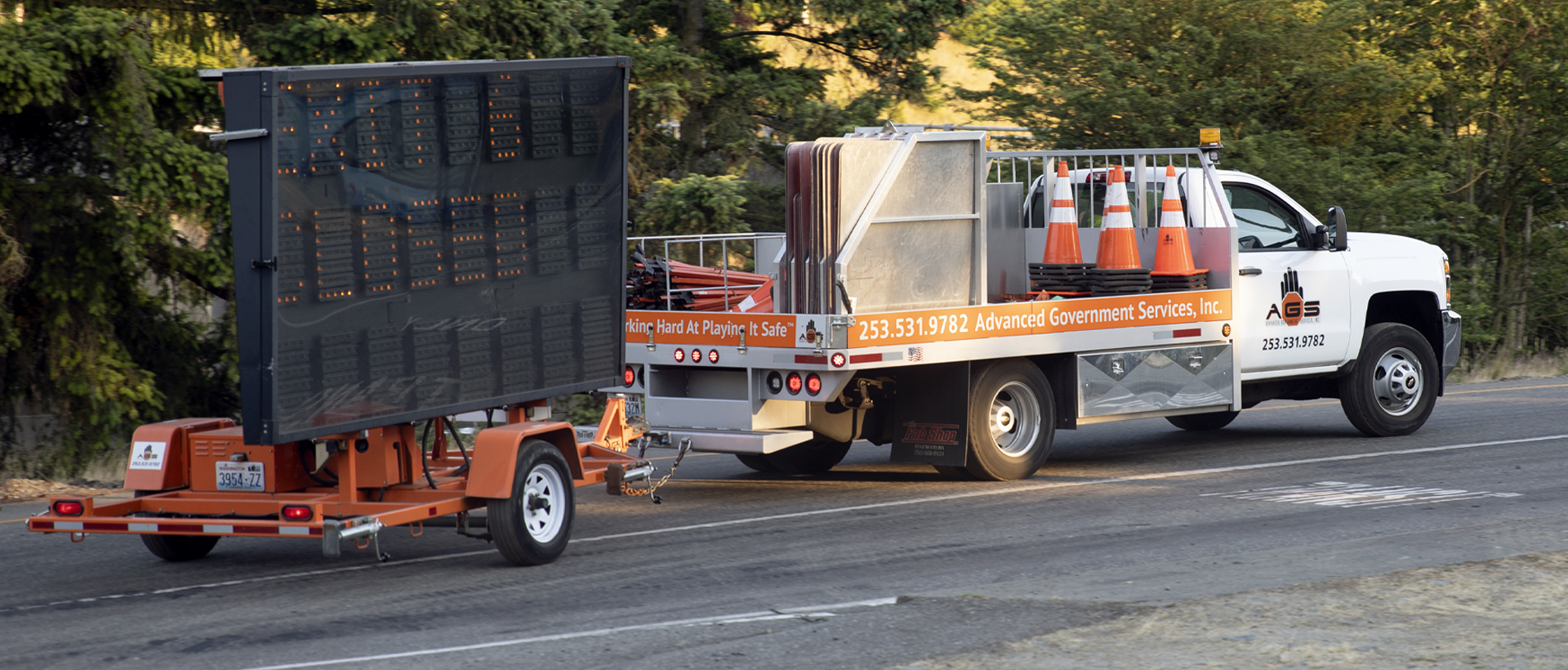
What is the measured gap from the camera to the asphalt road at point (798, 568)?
6.57 metres

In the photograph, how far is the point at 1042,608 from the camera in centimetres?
702

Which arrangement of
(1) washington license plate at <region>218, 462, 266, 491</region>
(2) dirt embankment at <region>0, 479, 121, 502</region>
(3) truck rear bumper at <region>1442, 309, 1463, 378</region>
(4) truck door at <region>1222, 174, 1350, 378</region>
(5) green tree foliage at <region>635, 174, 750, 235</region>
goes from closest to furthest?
(1) washington license plate at <region>218, 462, 266, 491</region> < (2) dirt embankment at <region>0, 479, 121, 502</region> < (4) truck door at <region>1222, 174, 1350, 378</region> < (3) truck rear bumper at <region>1442, 309, 1463, 378</region> < (5) green tree foliage at <region>635, 174, 750, 235</region>

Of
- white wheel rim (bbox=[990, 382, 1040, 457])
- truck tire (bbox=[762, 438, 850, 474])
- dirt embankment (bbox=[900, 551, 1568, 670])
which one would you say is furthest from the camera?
truck tire (bbox=[762, 438, 850, 474])

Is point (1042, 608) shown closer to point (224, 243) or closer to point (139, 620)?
point (139, 620)

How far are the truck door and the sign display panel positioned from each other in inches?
222

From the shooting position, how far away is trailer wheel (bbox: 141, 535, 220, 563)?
27.7ft

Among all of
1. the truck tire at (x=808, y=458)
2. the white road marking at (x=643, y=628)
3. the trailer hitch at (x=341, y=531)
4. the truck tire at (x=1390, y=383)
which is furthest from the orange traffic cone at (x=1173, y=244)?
the trailer hitch at (x=341, y=531)

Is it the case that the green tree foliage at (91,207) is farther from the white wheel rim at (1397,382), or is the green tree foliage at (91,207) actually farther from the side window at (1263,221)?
the white wheel rim at (1397,382)

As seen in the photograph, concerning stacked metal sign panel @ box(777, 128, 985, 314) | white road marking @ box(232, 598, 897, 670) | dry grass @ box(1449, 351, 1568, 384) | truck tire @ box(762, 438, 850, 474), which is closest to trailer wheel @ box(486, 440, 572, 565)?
white road marking @ box(232, 598, 897, 670)

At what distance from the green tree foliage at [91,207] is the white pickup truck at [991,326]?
189 inches

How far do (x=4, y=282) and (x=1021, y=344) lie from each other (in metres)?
8.50

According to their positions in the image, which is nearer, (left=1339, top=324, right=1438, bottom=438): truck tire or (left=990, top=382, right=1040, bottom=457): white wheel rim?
(left=990, top=382, right=1040, bottom=457): white wheel rim

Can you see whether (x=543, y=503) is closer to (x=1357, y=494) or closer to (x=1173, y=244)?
(x=1357, y=494)

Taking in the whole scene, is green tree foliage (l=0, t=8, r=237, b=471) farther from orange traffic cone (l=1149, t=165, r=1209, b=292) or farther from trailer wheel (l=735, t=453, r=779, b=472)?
orange traffic cone (l=1149, t=165, r=1209, b=292)
